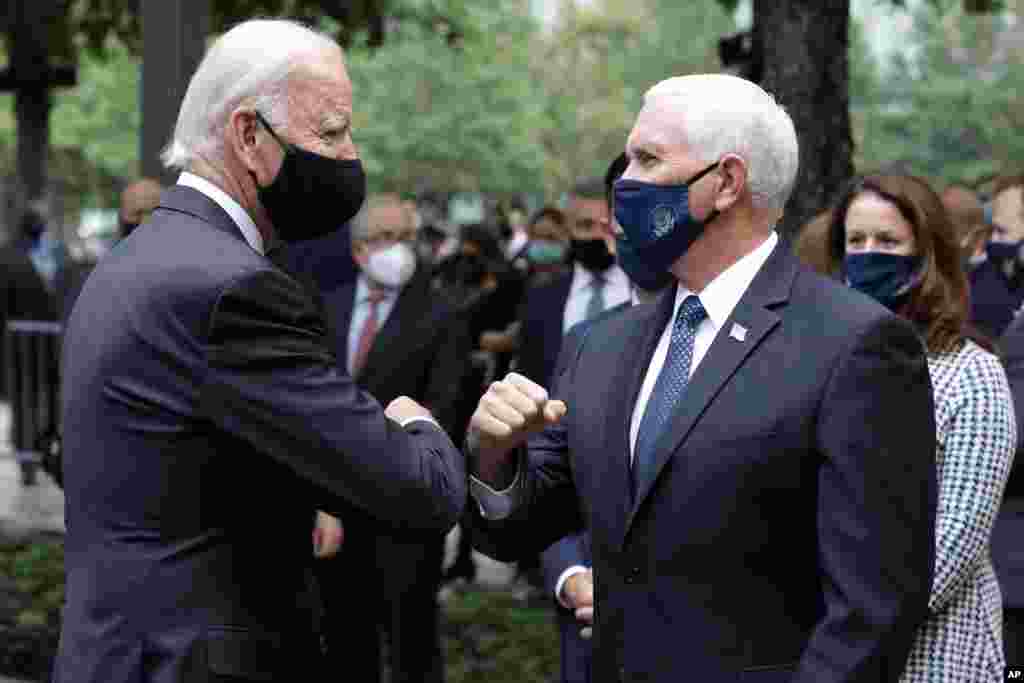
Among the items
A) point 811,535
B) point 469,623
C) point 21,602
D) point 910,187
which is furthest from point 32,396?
point 811,535

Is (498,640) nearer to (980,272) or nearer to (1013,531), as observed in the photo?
(980,272)

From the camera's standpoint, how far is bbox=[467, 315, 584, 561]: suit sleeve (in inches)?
144

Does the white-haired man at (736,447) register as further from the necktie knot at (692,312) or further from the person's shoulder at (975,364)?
the person's shoulder at (975,364)

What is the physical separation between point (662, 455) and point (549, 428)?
526 mm

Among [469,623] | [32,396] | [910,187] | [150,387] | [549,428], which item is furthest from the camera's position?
[32,396]

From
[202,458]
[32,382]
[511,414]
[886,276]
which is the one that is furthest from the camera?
[32,382]

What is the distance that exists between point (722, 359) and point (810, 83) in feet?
16.5

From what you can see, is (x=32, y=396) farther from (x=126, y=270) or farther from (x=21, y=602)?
(x=126, y=270)

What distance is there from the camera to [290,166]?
3.53m

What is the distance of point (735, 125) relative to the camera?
350cm

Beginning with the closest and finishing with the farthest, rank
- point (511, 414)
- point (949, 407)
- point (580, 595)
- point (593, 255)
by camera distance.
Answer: point (511, 414) < point (949, 407) < point (580, 595) < point (593, 255)

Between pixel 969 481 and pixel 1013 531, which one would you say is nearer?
pixel 969 481

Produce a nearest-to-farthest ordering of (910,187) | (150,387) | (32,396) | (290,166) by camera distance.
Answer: (150,387), (290,166), (910,187), (32,396)

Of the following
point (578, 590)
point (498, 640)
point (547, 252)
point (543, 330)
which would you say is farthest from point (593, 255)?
point (547, 252)
